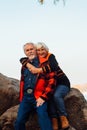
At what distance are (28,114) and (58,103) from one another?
0.86 m

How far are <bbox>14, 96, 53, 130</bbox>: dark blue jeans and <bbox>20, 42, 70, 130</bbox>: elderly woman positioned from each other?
31 centimetres

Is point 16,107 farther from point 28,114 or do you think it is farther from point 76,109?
point 76,109

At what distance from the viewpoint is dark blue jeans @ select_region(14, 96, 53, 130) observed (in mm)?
10797

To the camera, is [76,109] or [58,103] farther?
[76,109]

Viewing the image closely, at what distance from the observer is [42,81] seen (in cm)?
1093

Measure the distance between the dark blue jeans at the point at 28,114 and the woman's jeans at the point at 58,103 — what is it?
29 cm

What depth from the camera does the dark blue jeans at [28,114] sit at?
35.4 feet

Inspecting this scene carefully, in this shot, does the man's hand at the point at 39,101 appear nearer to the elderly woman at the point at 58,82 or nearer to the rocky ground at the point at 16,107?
the elderly woman at the point at 58,82

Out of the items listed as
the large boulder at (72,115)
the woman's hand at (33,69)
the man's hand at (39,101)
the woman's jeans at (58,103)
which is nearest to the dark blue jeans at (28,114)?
the man's hand at (39,101)

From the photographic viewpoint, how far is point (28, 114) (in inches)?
443

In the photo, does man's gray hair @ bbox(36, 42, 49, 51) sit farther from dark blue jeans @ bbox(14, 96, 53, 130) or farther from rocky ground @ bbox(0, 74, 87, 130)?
rocky ground @ bbox(0, 74, 87, 130)

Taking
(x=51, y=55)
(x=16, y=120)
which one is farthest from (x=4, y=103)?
(x=51, y=55)

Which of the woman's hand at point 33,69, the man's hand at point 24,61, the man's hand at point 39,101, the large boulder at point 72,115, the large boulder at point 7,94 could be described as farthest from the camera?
the large boulder at point 7,94

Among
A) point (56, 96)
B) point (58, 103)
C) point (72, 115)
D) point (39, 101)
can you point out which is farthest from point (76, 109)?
point (39, 101)
